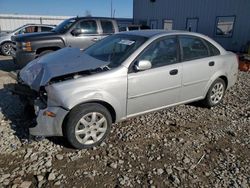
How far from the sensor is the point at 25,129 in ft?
12.3

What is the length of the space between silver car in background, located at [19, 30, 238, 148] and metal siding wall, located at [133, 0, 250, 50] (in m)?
9.62

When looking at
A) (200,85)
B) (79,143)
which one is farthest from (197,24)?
(79,143)

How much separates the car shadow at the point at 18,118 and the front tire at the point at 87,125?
0.26m

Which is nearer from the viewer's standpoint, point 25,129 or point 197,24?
point 25,129

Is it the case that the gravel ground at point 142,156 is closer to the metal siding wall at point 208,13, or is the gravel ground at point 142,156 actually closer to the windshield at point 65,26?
the windshield at point 65,26

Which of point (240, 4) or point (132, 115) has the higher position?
point (240, 4)

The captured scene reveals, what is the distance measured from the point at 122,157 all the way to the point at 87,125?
665 mm

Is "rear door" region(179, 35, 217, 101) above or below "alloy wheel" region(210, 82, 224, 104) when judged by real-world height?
above

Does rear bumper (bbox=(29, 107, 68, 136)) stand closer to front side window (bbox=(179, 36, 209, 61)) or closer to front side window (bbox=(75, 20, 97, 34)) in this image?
front side window (bbox=(179, 36, 209, 61))

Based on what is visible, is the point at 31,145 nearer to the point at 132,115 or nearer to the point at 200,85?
the point at 132,115

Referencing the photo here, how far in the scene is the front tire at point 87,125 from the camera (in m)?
3.07

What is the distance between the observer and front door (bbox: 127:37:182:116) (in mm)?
3494

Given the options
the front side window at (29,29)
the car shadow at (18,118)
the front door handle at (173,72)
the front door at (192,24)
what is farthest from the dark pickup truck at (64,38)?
the front door at (192,24)

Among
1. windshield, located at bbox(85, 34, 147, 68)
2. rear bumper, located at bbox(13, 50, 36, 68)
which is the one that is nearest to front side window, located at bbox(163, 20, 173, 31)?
rear bumper, located at bbox(13, 50, 36, 68)
